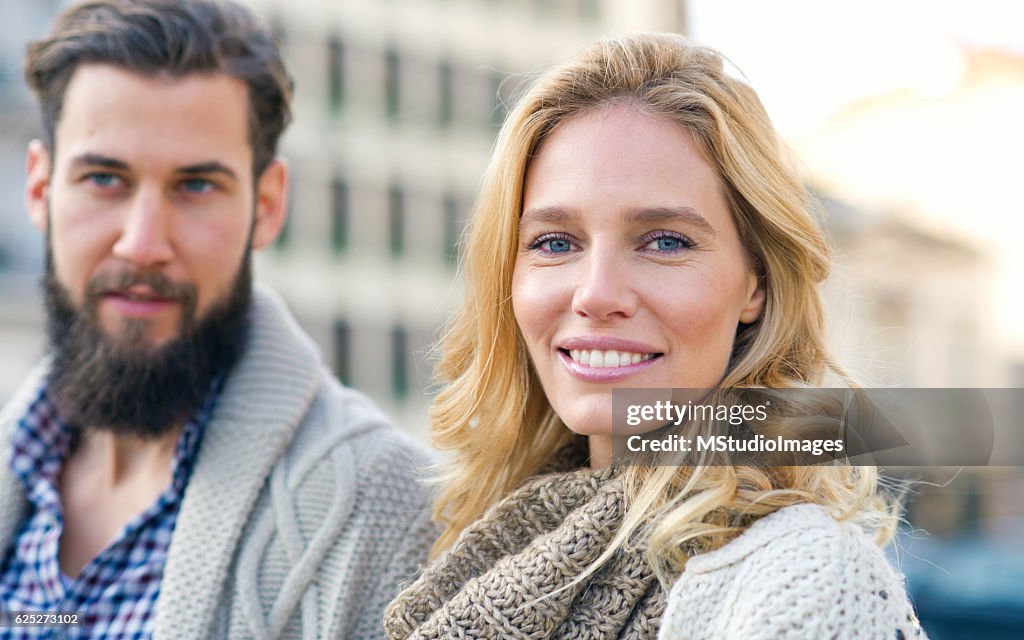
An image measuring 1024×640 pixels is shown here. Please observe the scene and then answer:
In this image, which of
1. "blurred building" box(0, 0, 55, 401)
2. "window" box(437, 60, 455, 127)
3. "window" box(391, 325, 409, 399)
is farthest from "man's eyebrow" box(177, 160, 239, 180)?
"window" box(437, 60, 455, 127)

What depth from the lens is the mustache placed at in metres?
2.78

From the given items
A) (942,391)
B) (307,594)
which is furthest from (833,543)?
(307,594)

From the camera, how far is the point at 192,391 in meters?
2.93

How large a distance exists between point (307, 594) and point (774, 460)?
1202 millimetres

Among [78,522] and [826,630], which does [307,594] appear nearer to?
[78,522]

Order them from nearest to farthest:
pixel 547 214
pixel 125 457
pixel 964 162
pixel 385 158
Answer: pixel 547 214 < pixel 125 457 < pixel 385 158 < pixel 964 162

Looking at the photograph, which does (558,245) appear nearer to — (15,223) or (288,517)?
(288,517)

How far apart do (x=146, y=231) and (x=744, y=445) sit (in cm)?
157

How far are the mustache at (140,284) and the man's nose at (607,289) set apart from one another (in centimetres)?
124

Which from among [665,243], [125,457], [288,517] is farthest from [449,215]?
[665,243]

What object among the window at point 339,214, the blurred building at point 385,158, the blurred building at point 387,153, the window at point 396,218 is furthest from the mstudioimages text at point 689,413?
the window at point 396,218

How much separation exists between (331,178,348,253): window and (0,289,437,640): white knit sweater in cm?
2157

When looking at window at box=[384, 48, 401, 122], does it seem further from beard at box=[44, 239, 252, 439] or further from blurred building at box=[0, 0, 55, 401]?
beard at box=[44, 239, 252, 439]

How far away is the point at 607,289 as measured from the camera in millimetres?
2031
